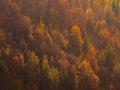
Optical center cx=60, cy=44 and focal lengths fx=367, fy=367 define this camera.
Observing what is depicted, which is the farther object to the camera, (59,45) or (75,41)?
(75,41)

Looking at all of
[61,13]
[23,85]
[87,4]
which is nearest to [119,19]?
[87,4]

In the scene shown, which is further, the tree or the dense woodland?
the tree

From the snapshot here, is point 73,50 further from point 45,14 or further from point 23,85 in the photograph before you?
point 23,85

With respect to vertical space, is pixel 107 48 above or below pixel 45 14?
below

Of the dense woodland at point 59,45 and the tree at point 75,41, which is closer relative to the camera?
the dense woodland at point 59,45

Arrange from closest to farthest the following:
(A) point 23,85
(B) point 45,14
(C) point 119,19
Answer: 1. (A) point 23,85
2. (B) point 45,14
3. (C) point 119,19

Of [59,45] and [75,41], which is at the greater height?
[75,41]

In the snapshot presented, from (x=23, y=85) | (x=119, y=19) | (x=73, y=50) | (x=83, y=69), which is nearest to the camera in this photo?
(x=23, y=85)

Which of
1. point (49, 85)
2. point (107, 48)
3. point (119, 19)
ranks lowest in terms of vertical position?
point (49, 85)
